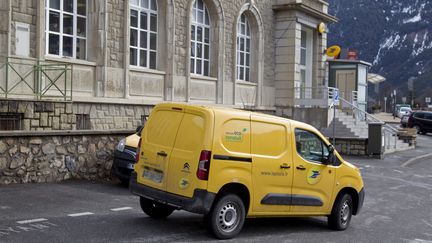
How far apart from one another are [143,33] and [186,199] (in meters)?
13.3

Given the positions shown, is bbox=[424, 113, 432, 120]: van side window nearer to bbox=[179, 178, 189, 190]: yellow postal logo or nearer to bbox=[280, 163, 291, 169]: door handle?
bbox=[280, 163, 291, 169]: door handle

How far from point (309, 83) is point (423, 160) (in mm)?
8159

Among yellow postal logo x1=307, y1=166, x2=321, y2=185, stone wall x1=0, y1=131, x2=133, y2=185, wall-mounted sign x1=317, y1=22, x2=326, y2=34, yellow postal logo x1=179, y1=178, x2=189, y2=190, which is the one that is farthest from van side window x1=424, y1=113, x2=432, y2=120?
yellow postal logo x1=179, y1=178, x2=189, y2=190

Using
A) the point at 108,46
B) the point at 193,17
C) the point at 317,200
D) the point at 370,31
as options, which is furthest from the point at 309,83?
the point at 370,31

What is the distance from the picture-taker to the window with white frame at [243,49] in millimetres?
26203

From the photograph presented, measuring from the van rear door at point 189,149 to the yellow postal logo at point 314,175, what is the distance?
2.15 meters

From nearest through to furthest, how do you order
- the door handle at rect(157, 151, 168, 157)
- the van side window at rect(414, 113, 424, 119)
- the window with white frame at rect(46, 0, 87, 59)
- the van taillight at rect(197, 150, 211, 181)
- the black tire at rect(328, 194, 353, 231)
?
the van taillight at rect(197, 150, 211, 181)
the door handle at rect(157, 151, 168, 157)
the black tire at rect(328, 194, 353, 231)
the window with white frame at rect(46, 0, 87, 59)
the van side window at rect(414, 113, 424, 119)

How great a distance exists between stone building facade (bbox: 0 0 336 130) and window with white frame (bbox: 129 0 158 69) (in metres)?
0.04

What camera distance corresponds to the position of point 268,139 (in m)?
8.62

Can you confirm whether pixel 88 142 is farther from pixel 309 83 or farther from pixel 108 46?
pixel 309 83

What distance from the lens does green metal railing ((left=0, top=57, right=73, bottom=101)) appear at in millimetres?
14758

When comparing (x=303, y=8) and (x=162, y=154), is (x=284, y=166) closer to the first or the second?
(x=162, y=154)

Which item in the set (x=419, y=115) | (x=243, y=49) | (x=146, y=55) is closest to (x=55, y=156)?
(x=146, y=55)

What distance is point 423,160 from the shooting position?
26562 millimetres
